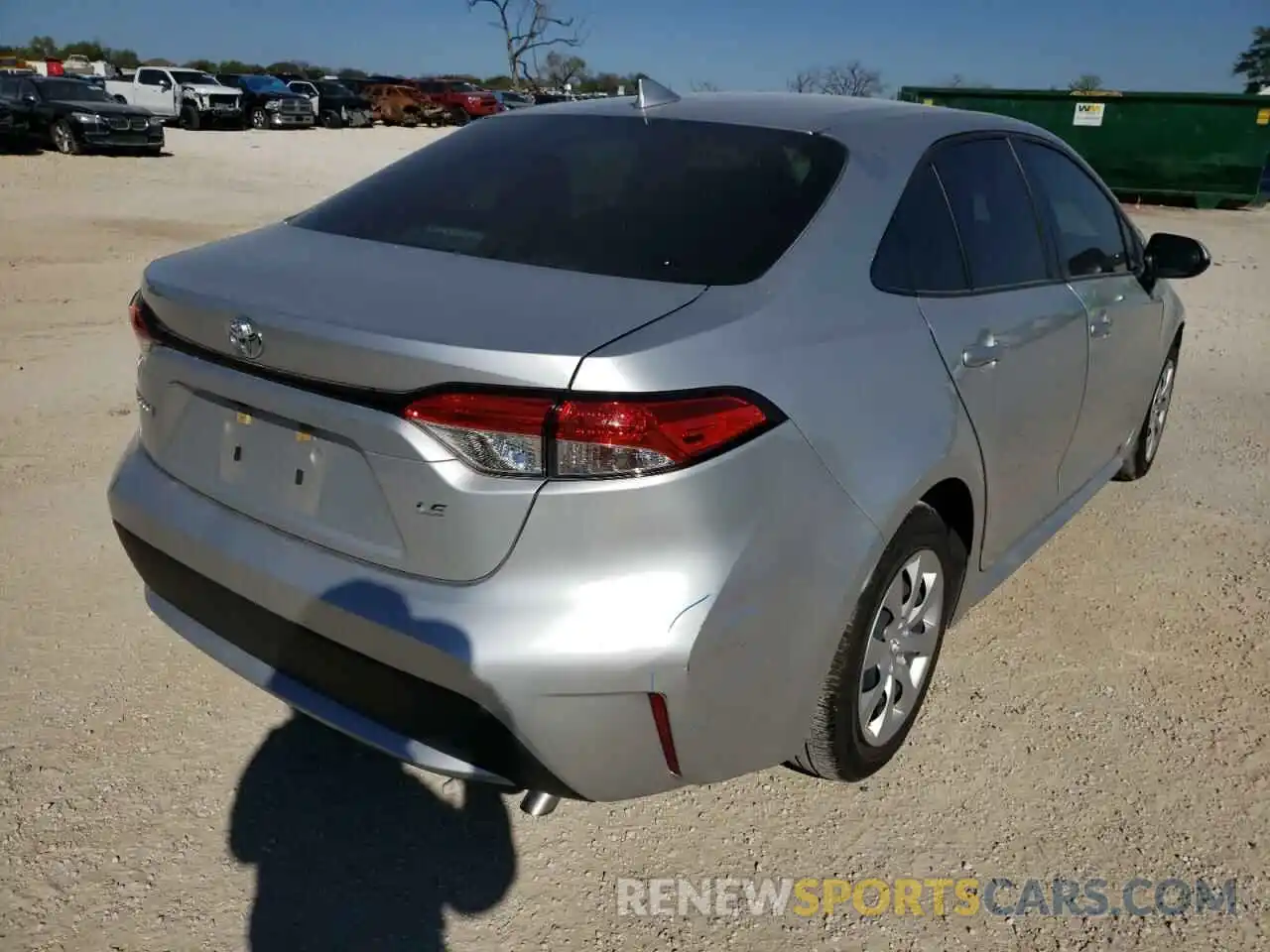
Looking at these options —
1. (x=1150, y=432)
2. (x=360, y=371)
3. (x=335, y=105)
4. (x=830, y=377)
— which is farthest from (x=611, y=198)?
(x=335, y=105)

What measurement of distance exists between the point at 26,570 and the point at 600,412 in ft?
9.12

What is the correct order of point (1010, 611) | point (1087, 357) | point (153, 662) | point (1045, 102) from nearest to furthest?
point (153, 662) < point (1087, 357) < point (1010, 611) < point (1045, 102)

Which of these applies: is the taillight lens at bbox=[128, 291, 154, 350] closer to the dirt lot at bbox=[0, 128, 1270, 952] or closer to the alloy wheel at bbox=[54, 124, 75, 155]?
the dirt lot at bbox=[0, 128, 1270, 952]

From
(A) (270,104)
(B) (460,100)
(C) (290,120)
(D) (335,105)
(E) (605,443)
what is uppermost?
(B) (460,100)

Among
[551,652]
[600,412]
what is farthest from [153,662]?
[600,412]

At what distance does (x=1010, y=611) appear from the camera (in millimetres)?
3693

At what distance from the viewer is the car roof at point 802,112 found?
285 centimetres

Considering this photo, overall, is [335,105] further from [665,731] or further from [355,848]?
[665,731]

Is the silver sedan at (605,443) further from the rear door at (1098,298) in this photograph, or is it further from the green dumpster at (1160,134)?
the green dumpster at (1160,134)

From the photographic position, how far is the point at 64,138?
67.2ft

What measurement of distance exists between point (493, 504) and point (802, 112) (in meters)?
1.66

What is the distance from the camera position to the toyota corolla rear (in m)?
1.88

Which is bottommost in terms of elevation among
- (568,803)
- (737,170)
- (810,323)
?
(568,803)

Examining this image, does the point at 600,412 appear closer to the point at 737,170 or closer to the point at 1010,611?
the point at 737,170
